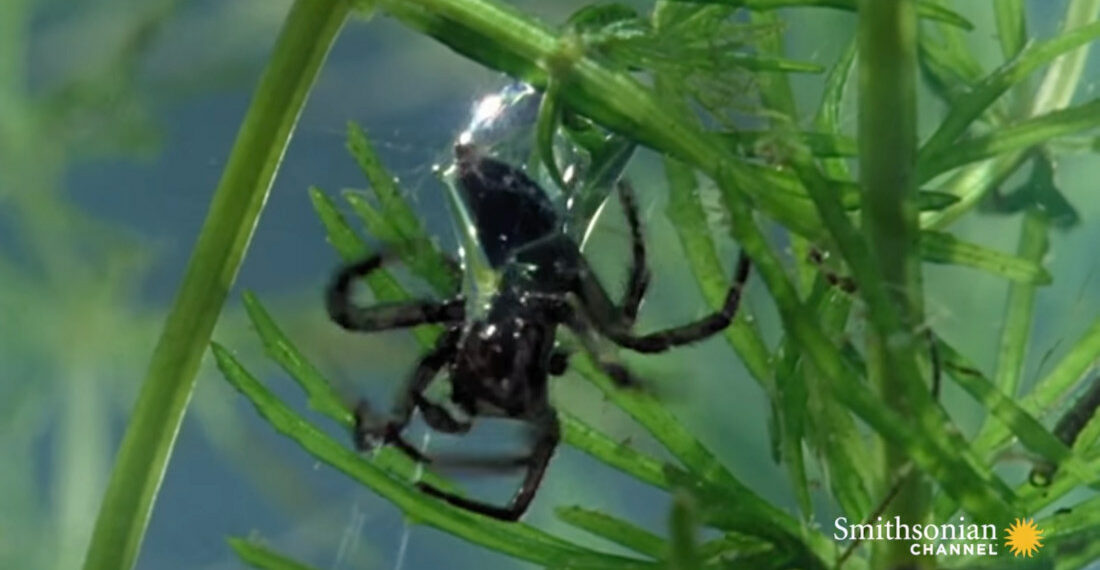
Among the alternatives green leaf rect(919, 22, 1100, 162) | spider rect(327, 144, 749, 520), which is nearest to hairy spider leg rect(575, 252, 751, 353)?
spider rect(327, 144, 749, 520)

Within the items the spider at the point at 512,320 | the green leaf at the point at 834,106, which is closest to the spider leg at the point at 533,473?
the spider at the point at 512,320

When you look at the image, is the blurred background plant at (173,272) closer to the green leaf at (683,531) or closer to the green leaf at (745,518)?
the green leaf at (745,518)

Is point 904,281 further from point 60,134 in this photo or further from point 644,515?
point 60,134

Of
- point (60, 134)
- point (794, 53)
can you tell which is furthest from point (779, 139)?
point (60, 134)

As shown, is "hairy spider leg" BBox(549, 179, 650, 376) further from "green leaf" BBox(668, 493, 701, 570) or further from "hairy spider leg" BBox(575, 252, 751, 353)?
"green leaf" BBox(668, 493, 701, 570)

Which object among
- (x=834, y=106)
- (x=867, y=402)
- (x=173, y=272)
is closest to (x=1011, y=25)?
(x=834, y=106)
